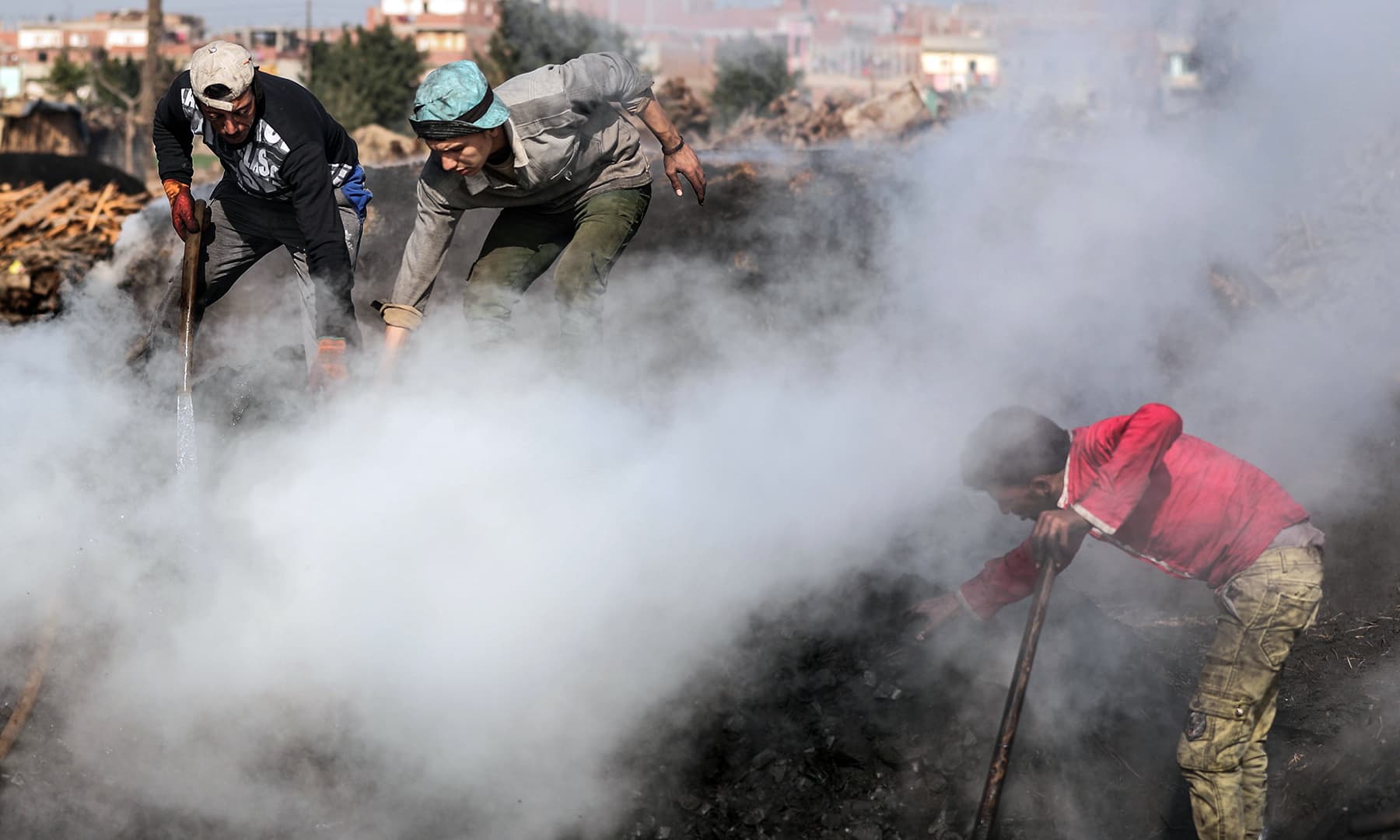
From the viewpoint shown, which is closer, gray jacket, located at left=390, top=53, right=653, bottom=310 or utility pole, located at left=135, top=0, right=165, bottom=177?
gray jacket, located at left=390, top=53, right=653, bottom=310

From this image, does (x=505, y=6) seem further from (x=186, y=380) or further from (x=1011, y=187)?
(x=186, y=380)

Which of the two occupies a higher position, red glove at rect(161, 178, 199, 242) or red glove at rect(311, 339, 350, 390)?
red glove at rect(161, 178, 199, 242)

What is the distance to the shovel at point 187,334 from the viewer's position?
13.4ft

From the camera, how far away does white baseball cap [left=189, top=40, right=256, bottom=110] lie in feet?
12.8

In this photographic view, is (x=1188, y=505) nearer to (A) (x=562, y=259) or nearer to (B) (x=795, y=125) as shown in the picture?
(A) (x=562, y=259)

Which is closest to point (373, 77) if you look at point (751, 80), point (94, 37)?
point (751, 80)

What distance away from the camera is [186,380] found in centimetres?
426

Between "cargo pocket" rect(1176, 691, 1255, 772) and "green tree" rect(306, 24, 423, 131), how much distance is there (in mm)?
28077

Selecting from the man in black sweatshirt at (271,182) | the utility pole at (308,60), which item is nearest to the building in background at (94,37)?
the utility pole at (308,60)

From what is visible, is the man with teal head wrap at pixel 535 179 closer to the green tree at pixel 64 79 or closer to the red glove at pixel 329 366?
the red glove at pixel 329 366

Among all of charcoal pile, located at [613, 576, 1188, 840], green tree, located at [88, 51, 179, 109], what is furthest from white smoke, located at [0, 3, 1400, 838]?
green tree, located at [88, 51, 179, 109]

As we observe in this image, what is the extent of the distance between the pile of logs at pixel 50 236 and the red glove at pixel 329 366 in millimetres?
5491

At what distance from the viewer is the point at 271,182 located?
170 inches

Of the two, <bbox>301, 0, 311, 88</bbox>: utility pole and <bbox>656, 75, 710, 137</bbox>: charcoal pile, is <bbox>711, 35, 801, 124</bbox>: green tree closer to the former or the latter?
<bbox>656, 75, 710, 137</bbox>: charcoal pile
